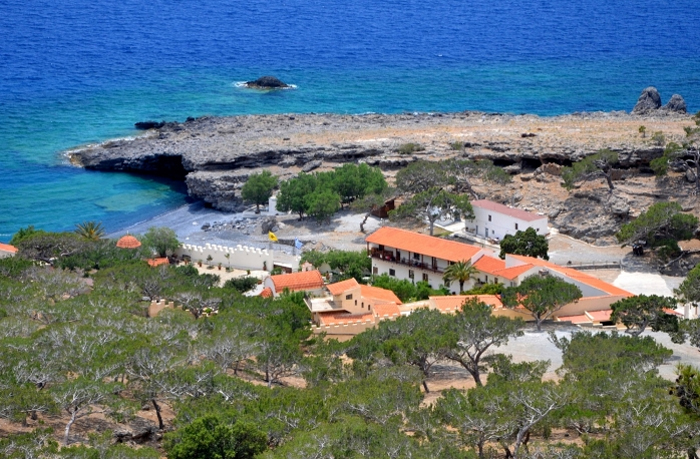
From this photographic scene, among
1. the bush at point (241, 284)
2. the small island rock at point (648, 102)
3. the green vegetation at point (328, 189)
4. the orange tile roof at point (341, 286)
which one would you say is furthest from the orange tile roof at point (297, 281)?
the small island rock at point (648, 102)

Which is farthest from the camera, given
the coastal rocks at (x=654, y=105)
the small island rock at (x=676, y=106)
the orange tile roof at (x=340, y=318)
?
the small island rock at (x=676, y=106)

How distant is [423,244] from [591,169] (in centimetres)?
1529

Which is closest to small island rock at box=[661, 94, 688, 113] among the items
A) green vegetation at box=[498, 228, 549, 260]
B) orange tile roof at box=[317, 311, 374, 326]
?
green vegetation at box=[498, 228, 549, 260]

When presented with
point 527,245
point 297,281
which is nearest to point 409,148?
point 527,245

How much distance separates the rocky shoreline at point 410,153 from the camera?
8562cm

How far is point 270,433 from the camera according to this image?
4416cm

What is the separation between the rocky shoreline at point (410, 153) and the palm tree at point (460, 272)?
1236 centimetres

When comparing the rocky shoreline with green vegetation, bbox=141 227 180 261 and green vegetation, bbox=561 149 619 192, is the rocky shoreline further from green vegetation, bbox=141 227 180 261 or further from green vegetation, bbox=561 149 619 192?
green vegetation, bbox=141 227 180 261

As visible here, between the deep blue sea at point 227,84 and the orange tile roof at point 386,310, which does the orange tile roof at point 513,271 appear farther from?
the deep blue sea at point 227,84

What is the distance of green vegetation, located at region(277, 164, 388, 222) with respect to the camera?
3391 inches

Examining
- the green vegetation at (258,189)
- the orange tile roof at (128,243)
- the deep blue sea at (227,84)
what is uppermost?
the orange tile roof at (128,243)

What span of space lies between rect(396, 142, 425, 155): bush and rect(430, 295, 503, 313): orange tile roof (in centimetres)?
2981

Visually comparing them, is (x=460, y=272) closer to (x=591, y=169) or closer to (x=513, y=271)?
(x=513, y=271)

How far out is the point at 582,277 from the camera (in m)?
69.8
